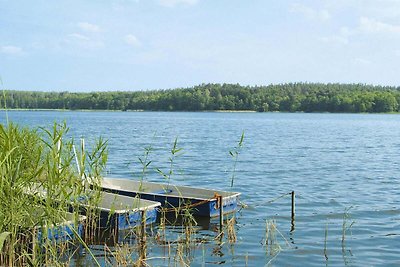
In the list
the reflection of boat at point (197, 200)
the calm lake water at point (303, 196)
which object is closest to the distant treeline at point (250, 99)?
the calm lake water at point (303, 196)

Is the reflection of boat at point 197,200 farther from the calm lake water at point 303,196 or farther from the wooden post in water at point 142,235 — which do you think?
the wooden post in water at point 142,235

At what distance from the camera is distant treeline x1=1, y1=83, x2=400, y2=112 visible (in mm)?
142125

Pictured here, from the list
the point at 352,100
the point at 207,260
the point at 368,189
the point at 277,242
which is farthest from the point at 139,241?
the point at 352,100

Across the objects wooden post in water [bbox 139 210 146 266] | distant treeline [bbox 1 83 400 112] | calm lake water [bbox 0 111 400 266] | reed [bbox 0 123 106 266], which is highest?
distant treeline [bbox 1 83 400 112]

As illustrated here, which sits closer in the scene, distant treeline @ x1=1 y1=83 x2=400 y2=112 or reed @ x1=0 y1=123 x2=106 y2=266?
reed @ x1=0 y1=123 x2=106 y2=266

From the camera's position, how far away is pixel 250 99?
15938cm

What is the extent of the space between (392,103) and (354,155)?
361 feet

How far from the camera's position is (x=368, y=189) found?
2222 cm

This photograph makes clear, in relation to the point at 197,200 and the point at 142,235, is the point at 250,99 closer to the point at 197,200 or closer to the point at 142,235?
the point at 197,200

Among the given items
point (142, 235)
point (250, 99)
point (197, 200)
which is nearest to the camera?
point (142, 235)

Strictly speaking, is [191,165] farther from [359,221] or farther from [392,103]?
[392,103]

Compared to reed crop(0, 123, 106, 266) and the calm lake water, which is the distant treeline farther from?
reed crop(0, 123, 106, 266)

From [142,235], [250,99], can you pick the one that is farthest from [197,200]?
[250,99]

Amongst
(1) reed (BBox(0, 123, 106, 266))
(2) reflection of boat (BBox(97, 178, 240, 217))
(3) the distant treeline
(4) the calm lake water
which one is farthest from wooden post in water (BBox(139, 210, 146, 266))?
(3) the distant treeline
